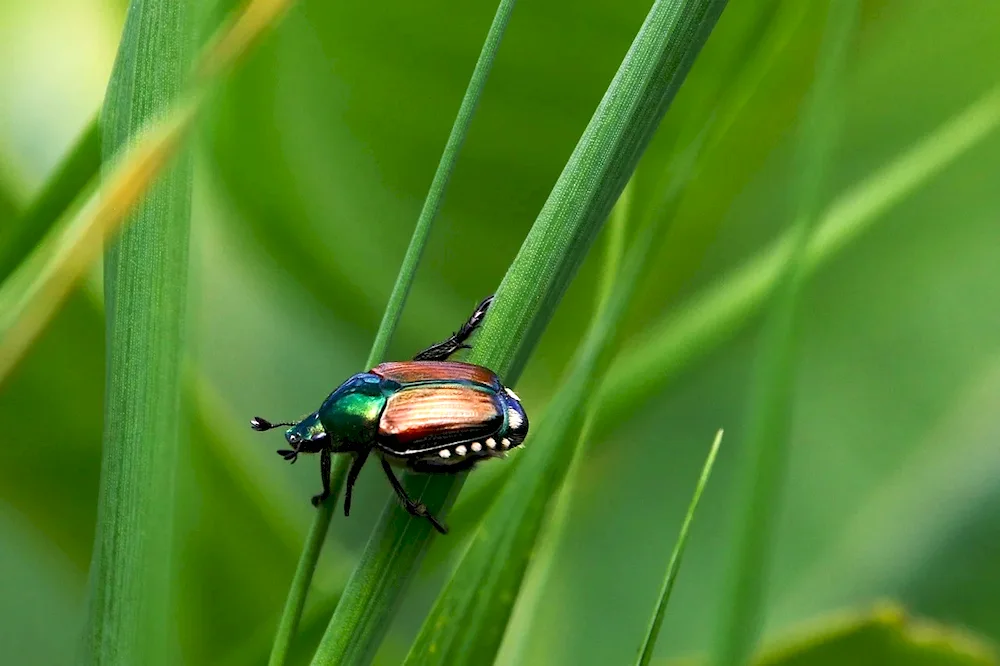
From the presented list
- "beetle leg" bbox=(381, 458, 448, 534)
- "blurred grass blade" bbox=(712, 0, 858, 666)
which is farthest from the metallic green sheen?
"blurred grass blade" bbox=(712, 0, 858, 666)

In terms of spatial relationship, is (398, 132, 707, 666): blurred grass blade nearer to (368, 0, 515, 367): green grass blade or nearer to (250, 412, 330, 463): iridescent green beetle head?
(368, 0, 515, 367): green grass blade

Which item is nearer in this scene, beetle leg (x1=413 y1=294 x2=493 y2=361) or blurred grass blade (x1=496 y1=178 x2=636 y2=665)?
blurred grass blade (x1=496 y1=178 x2=636 y2=665)

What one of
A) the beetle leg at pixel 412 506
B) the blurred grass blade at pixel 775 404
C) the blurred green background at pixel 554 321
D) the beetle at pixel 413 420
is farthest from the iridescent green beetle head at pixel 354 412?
the blurred grass blade at pixel 775 404

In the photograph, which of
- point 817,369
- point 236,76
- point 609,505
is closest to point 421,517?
point 609,505

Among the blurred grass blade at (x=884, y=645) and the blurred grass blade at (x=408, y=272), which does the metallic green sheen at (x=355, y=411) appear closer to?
the blurred grass blade at (x=408, y=272)

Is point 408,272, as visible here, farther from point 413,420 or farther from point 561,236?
point 413,420

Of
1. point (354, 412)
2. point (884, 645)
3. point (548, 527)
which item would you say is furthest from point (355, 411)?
point (884, 645)
